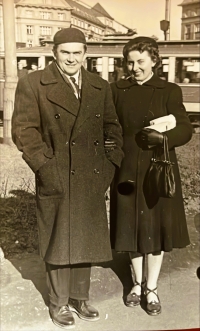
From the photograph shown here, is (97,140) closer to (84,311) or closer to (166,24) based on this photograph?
(166,24)

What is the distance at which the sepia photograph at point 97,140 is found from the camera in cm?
275

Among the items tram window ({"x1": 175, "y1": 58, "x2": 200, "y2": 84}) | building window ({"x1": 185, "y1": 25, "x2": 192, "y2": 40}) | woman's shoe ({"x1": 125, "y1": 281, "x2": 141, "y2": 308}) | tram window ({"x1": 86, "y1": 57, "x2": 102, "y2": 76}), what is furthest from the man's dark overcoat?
building window ({"x1": 185, "y1": 25, "x2": 192, "y2": 40})

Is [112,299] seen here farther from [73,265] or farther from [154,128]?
[154,128]

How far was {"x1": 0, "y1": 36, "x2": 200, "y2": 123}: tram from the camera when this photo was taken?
288cm

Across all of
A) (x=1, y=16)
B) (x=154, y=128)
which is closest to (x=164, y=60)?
(x=154, y=128)

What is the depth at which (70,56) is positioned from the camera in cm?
273

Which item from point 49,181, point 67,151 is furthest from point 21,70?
point 49,181

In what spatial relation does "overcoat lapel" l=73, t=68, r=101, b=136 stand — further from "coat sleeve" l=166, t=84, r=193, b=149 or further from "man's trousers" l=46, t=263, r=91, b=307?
"man's trousers" l=46, t=263, r=91, b=307

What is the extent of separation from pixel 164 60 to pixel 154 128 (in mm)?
555

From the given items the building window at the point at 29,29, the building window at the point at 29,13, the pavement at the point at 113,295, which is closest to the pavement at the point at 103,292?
the pavement at the point at 113,295

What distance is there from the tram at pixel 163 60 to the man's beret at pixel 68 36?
108 millimetres

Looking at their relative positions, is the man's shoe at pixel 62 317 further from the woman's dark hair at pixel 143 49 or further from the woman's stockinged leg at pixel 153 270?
the woman's dark hair at pixel 143 49

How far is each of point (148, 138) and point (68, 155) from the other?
0.59m

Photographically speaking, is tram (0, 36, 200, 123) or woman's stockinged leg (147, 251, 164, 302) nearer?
tram (0, 36, 200, 123)
